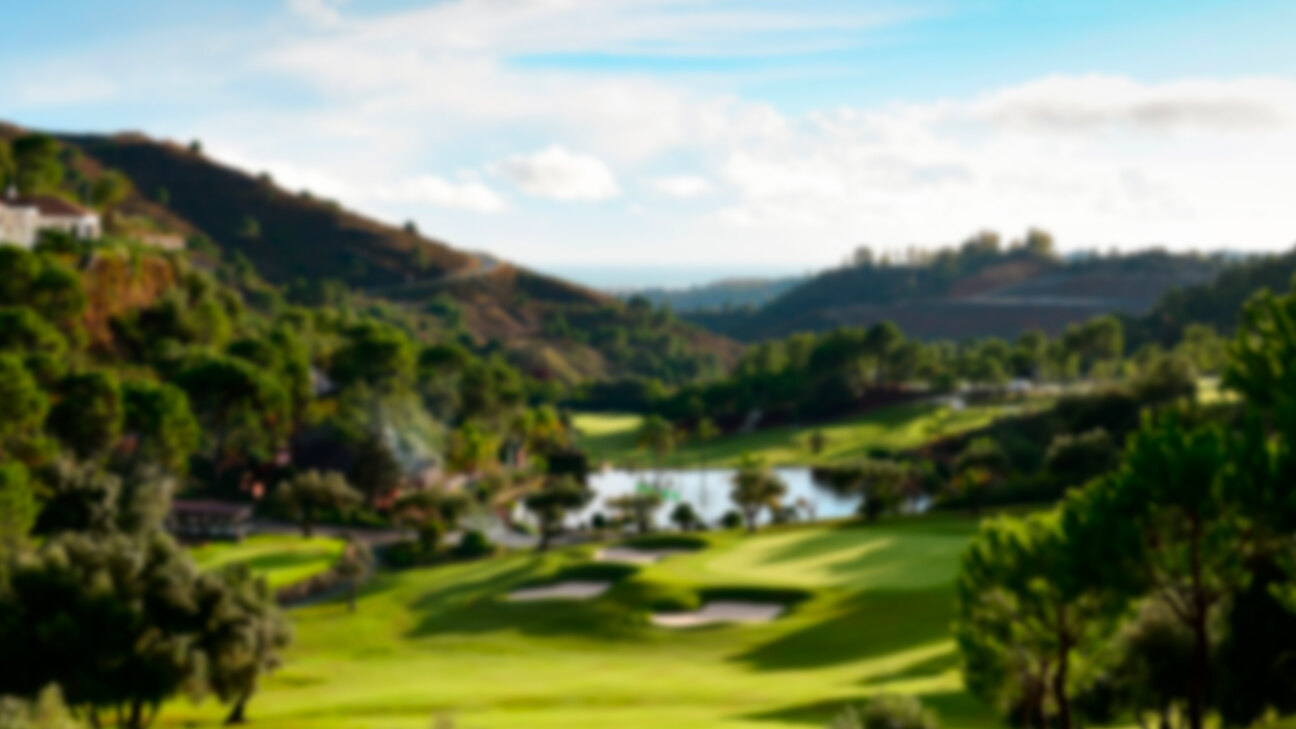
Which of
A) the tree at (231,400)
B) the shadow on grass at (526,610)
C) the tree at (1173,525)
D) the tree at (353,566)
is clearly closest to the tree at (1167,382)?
the shadow on grass at (526,610)

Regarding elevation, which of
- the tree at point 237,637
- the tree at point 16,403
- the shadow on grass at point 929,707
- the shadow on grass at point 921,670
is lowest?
the shadow on grass at point 921,670

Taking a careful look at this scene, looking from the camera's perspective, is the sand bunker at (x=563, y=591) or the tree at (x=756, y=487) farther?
the tree at (x=756, y=487)

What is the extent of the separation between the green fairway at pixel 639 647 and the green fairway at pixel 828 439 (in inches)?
1929

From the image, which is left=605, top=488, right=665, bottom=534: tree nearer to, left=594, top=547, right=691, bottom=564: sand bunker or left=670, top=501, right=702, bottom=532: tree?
left=670, top=501, right=702, bottom=532: tree

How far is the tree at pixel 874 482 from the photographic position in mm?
66062

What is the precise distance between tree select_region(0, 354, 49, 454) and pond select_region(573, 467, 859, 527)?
34.8m

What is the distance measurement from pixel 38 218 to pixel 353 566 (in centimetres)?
5997

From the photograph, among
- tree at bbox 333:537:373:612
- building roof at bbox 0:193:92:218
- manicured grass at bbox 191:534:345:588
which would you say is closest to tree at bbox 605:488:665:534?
tree at bbox 333:537:373:612

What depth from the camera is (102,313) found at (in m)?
83.5

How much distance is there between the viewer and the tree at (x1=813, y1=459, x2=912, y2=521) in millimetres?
66062

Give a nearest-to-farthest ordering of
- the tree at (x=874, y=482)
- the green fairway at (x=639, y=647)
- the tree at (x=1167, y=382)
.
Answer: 1. the green fairway at (x=639, y=647)
2. the tree at (x=874, y=482)
3. the tree at (x=1167, y=382)

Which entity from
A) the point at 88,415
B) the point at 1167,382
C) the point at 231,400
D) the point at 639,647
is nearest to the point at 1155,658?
the point at 639,647

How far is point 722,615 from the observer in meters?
44.2

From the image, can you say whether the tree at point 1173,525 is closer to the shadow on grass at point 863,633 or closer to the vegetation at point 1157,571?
the vegetation at point 1157,571
